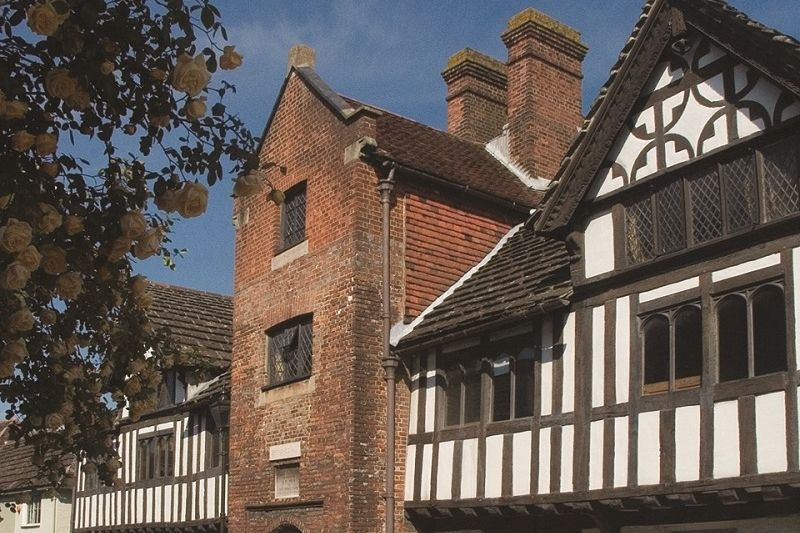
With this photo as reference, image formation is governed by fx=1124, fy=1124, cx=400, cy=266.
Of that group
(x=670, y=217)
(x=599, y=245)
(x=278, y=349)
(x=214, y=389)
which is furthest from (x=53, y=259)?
(x=214, y=389)

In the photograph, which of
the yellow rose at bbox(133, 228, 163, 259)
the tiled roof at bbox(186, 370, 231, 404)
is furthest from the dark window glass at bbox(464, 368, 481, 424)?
the yellow rose at bbox(133, 228, 163, 259)

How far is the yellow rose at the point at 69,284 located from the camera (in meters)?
6.41

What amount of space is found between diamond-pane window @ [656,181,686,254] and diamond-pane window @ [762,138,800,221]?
1.22 m

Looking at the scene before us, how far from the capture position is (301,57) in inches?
789

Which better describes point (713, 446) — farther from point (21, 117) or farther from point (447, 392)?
point (21, 117)

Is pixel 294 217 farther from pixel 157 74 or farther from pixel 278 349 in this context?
pixel 157 74

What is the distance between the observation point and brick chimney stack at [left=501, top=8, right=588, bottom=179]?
2098cm

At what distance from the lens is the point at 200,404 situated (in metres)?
22.3

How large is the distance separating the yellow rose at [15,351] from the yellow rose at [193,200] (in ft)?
3.94

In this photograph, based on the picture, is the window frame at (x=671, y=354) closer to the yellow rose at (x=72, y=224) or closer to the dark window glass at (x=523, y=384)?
the dark window glass at (x=523, y=384)

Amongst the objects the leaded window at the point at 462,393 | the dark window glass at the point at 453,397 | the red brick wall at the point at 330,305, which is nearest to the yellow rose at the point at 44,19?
the leaded window at the point at 462,393

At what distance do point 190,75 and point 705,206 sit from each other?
7931mm

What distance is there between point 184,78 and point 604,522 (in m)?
8.86

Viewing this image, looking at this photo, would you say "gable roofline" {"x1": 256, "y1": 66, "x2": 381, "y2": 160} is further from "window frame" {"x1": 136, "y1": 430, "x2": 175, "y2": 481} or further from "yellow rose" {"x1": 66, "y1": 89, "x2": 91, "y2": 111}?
"yellow rose" {"x1": 66, "y1": 89, "x2": 91, "y2": 111}
